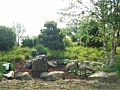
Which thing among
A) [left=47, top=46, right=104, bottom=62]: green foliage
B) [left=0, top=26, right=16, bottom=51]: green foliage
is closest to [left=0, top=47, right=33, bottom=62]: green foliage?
[left=0, top=26, right=16, bottom=51]: green foliage

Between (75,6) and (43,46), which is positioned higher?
(75,6)

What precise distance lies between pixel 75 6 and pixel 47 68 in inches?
135

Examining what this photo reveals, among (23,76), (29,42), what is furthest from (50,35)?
(23,76)

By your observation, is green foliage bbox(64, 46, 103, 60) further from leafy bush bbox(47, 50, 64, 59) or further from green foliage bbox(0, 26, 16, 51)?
green foliage bbox(0, 26, 16, 51)

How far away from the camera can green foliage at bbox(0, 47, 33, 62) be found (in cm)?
1939

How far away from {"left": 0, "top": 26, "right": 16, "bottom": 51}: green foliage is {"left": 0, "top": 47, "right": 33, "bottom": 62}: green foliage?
0.45 meters

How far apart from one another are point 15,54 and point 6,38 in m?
1.86

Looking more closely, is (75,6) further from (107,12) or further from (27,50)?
(27,50)

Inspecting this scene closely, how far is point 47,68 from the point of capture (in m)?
16.7

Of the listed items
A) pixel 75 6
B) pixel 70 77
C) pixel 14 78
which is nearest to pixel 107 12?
pixel 75 6

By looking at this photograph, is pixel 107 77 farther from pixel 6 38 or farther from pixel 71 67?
pixel 6 38

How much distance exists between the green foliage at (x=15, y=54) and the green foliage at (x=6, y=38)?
1.48 ft

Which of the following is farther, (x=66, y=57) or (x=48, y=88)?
(x=66, y=57)

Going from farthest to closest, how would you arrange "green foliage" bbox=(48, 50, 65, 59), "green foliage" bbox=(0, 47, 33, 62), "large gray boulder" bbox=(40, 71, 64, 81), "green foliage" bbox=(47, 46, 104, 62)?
"green foliage" bbox=(48, 50, 65, 59) → "green foliage" bbox=(47, 46, 104, 62) → "green foliage" bbox=(0, 47, 33, 62) → "large gray boulder" bbox=(40, 71, 64, 81)
